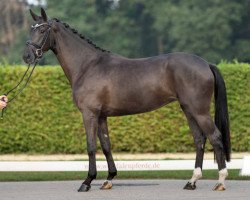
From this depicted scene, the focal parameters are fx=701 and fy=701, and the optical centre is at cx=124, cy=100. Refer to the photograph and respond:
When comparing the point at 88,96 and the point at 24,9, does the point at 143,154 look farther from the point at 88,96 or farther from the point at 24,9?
the point at 24,9

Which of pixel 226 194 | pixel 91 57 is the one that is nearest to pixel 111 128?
pixel 91 57

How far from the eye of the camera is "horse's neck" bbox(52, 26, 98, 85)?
10055 millimetres

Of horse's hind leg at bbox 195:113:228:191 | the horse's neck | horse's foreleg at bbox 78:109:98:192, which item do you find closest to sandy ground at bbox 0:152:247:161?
the horse's neck

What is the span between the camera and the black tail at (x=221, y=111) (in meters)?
9.59

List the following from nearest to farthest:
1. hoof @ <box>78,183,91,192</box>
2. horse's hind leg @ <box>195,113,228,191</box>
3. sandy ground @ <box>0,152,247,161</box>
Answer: horse's hind leg @ <box>195,113,228,191</box>
hoof @ <box>78,183,91,192</box>
sandy ground @ <box>0,152,247,161</box>

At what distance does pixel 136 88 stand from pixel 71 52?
1.16m

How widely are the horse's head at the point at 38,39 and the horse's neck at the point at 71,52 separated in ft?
0.66

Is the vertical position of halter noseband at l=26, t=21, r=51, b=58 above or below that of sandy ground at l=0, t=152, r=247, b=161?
above

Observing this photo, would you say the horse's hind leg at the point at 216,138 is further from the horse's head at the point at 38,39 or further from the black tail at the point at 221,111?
the horse's head at the point at 38,39

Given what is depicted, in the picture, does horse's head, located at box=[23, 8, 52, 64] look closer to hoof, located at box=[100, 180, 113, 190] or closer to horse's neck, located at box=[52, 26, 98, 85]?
horse's neck, located at box=[52, 26, 98, 85]

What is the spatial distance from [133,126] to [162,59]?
8.49 m

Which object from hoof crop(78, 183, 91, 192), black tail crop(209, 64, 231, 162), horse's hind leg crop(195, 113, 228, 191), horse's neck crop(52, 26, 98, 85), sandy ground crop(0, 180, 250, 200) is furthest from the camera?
horse's neck crop(52, 26, 98, 85)

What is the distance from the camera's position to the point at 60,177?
11906 mm

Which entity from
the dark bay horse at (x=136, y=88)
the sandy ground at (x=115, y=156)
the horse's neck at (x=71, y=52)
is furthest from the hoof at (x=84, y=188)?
the sandy ground at (x=115, y=156)
